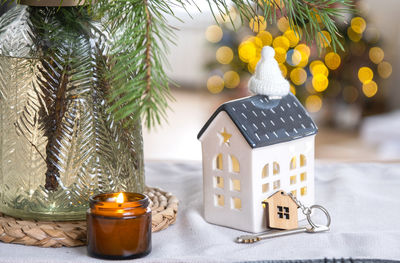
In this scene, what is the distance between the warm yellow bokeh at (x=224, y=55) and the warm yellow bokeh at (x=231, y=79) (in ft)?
0.28

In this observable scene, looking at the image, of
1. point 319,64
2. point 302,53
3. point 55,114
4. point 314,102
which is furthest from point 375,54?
point 55,114

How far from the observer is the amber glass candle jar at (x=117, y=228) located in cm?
65

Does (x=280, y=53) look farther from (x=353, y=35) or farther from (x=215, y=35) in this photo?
(x=215, y=35)

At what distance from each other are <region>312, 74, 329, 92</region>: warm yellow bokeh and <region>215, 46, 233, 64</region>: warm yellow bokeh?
1.96 feet

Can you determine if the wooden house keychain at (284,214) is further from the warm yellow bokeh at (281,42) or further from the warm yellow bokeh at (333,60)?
the warm yellow bokeh at (333,60)

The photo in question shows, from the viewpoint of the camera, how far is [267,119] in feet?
2.51

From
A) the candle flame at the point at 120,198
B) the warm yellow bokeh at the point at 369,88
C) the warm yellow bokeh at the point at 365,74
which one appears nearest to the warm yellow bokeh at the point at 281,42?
the warm yellow bokeh at the point at 365,74

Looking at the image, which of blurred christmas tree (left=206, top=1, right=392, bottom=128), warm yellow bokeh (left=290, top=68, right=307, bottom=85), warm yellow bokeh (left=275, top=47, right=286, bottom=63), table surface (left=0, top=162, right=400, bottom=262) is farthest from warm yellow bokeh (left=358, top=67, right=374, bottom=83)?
table surface (left=0, top=162, right=400, bottom=262)

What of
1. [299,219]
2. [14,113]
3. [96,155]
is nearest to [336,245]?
[299,219]

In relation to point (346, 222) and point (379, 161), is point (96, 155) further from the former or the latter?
point (379, 161)

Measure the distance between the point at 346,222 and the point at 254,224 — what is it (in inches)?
5.9

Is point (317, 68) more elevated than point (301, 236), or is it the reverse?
point (301, 236)

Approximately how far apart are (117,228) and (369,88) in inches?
152

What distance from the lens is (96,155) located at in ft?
2.44
